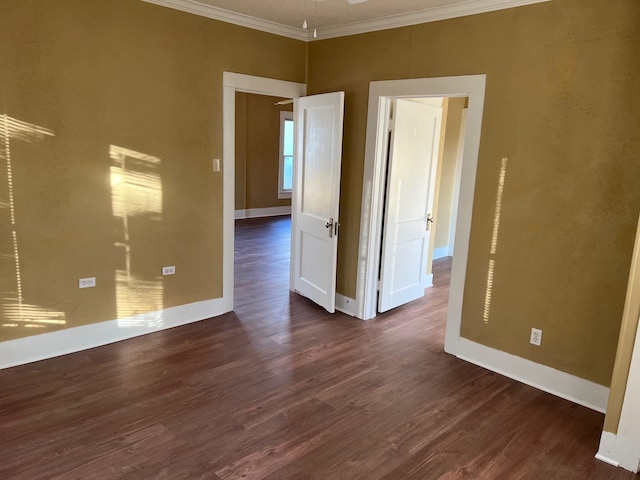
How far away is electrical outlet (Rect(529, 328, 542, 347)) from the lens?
3.24m

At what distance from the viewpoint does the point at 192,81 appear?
12.5 ft

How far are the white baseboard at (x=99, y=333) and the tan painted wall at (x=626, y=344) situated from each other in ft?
10.5

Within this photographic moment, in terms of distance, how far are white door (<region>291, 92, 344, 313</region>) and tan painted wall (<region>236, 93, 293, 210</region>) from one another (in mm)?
4983

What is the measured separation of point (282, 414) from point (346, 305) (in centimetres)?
189

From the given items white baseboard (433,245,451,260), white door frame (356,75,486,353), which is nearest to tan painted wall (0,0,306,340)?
white door frame (356,75,486,353)

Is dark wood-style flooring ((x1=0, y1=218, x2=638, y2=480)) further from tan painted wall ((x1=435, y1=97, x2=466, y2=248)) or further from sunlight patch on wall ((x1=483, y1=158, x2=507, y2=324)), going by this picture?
tan painted wall ((x1=435, y1=97, x2=466, y2=248))

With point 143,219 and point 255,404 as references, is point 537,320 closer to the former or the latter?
point 255,404

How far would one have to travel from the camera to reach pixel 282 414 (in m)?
2.82

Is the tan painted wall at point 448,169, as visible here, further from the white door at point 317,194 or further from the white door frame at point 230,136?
the white door frame at point 230,136

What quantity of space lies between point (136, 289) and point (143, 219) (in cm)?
59

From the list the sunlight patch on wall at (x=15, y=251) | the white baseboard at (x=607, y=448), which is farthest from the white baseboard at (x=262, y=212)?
the white baseboard at (x=607, y=448)

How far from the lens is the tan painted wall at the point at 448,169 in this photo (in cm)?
651

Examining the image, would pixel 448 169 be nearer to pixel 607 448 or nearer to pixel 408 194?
pixel 408 194

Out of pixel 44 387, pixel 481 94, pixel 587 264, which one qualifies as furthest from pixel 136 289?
pixel 587 264
